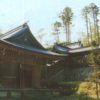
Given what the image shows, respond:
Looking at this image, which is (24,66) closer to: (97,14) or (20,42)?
(20,42)

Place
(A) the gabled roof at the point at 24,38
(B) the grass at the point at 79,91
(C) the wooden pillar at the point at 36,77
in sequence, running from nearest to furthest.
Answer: (B) the grass at the point at 79,91, (C) the wooden pillar at the point at 36,77, (A) the gabled roof at the point at 24,38

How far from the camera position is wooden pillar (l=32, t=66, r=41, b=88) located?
53.2ft

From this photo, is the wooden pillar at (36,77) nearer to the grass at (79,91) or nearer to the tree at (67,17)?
the grass at (79,91)

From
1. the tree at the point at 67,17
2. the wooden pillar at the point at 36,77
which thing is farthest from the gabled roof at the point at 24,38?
the tree at the point at 67,17

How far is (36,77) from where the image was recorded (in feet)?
53.6

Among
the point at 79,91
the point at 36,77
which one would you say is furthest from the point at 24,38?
the point at 79,91

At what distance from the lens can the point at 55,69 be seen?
2127 centimetres

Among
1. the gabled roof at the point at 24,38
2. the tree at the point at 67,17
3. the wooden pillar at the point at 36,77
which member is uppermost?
the tree at the point at 67,17

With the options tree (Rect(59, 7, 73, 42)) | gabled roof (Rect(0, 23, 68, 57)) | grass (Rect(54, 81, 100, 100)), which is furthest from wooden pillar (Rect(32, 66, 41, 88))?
tree (Rect(59, 7, 73, 42))

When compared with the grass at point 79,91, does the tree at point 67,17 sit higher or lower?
higher

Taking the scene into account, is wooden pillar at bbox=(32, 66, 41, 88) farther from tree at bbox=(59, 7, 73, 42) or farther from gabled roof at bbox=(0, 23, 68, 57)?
tree at bbox=(59, 7, 73, 42)

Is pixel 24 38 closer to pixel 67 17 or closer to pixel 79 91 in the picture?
pixel 79 91

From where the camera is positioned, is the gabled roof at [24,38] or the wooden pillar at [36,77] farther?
the gabled roof at [24,38]

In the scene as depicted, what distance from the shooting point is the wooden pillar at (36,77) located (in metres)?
16.2
